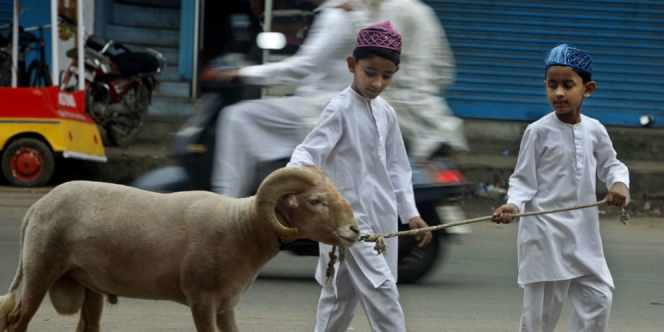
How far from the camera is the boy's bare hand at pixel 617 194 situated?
423cm

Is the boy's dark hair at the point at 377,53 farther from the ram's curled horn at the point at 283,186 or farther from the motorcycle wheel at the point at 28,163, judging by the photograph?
the motorcycle wheel at the point at 28,163

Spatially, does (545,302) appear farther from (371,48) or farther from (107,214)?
(107,214)

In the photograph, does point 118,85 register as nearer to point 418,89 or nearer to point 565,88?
point 418,89

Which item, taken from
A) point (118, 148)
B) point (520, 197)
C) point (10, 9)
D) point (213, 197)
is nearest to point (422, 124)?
point (520, 197)

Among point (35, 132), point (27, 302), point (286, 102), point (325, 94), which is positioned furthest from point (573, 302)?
point (35, 132)

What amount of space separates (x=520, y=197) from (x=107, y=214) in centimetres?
186

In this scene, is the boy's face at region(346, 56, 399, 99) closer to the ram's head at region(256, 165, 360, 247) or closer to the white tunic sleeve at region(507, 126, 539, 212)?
the ram's head at region(256, 165, 360, 247)

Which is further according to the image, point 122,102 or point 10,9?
point 10,9

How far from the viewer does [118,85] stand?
1189 cm

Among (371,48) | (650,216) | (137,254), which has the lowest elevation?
(650,216)

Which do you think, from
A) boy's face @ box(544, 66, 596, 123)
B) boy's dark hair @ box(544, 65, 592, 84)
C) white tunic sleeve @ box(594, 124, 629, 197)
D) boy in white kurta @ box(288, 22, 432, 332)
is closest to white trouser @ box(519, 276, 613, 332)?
white tunic sleeve @ box(594, 124, 629, 197)

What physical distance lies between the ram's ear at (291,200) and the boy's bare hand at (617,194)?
148cm

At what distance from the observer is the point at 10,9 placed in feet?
44.0

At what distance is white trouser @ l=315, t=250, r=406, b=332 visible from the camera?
13.4 feet
